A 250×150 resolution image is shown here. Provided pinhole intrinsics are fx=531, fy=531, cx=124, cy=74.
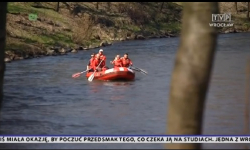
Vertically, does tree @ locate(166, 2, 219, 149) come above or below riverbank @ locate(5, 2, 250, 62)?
above

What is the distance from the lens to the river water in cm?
1759

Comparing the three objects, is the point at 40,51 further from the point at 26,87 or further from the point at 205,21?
the point at 205,21

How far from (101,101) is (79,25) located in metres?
30.6

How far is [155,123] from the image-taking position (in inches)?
731

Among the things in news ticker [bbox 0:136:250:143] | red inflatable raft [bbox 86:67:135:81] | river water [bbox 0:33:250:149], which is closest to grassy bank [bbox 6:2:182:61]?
river water [bbox 0:33:250:149]

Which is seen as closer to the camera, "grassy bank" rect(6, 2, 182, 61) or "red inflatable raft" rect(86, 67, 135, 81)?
"red inflatable raft" rect(86, 67, 135, 81)

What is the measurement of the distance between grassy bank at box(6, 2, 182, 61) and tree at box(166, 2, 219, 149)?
113 feet

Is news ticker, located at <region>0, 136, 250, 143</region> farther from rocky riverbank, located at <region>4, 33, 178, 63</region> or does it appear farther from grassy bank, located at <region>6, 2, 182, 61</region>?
grassy bank, located at <region>6, 2, 182, 61</region>

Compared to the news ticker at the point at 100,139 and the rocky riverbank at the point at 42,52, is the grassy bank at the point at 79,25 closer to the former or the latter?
the rocky riverbank at the point at 42,52

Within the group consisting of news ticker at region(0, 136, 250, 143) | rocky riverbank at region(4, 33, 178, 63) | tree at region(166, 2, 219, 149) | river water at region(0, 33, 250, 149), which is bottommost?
rocky riverbank at region(4, 33, 178, 63)

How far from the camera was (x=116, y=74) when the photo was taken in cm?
2975

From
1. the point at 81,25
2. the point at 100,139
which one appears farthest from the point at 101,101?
the point at 81,25

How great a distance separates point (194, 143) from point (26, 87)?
2299 cm

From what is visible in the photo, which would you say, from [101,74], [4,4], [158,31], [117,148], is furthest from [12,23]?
[4,4]
